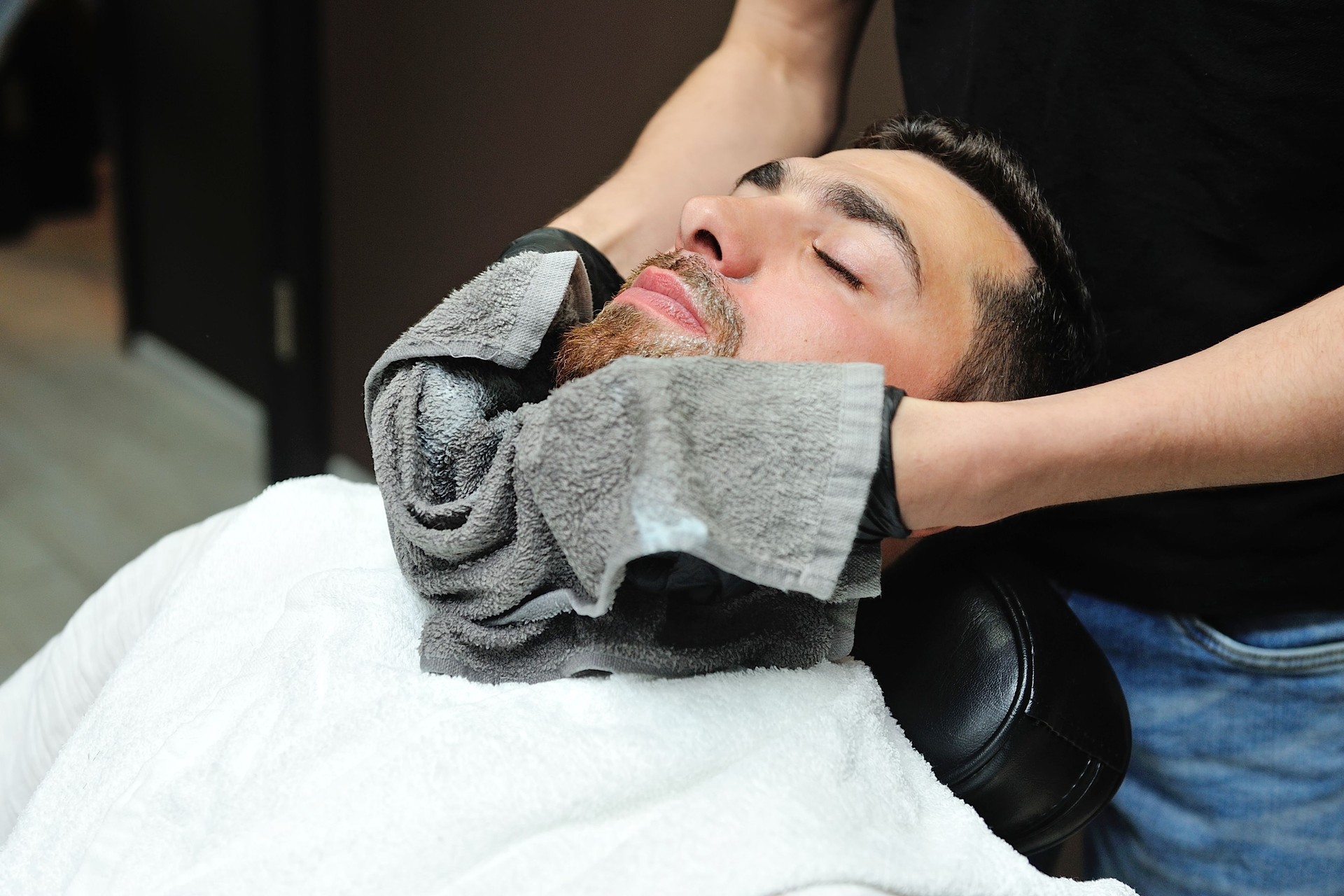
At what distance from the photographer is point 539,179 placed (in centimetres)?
221

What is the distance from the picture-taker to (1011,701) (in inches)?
33.7

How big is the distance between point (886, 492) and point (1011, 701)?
26 cm

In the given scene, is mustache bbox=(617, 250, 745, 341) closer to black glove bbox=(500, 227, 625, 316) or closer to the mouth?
the mouth

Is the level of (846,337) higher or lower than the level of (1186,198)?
lower

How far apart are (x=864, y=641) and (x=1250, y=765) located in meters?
0.40

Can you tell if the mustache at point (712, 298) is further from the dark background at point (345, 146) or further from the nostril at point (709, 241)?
the dark background at point (345, 146)

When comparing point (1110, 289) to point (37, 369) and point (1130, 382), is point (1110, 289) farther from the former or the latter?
point (37, 369)

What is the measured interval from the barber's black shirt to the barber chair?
0.19m

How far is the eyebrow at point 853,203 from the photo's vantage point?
0.98m

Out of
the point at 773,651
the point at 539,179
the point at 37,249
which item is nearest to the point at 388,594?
the point at 773,651

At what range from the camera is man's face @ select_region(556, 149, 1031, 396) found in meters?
0.96

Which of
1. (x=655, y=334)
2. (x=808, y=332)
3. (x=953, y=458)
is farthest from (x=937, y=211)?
(x=953, y=458)

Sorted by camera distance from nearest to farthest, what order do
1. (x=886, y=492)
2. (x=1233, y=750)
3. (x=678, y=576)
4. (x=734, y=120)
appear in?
(x=886, y=492)
(x=678, y=576)
(x=1233, y=750)
(x=734, y=120)

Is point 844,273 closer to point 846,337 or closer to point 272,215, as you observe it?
point 846,337
